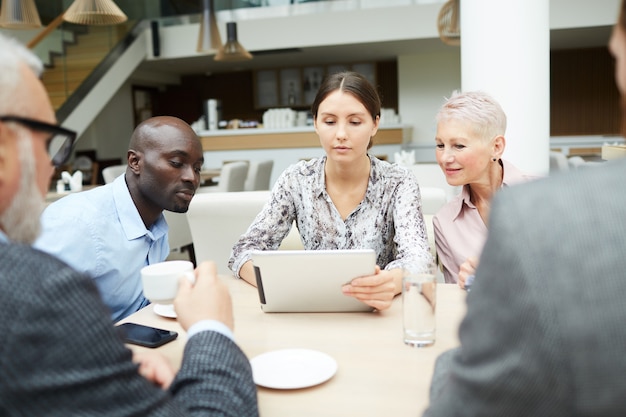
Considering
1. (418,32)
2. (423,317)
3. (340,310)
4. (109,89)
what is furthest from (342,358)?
(109,89)

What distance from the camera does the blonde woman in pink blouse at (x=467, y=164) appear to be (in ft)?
5.85

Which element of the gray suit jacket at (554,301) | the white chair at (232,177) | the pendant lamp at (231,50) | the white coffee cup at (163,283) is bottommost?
the white chair at (232,177)

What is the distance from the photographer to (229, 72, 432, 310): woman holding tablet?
184cm

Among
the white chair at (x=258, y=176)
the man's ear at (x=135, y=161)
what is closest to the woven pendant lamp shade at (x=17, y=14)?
the white chair at (x=258, y=176)

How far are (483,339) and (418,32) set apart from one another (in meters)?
7.89

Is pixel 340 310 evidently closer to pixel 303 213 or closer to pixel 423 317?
pixel 423 317

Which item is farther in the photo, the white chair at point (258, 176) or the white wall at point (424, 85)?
the white wall at point (424, 85)

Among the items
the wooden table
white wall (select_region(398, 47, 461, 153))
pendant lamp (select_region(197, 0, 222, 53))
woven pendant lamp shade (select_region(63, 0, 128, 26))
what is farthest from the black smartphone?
white wall (select_region(398, 47, 461, 153))

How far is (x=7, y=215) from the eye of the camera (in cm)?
70

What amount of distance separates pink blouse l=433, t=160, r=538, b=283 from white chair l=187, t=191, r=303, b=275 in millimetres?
944

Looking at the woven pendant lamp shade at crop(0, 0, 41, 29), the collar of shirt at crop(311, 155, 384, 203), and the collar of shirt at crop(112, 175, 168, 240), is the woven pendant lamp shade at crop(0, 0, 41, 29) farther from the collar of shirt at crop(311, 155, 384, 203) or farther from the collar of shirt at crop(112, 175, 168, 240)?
the collar of shirt at crop(311, 155, 384, 203)

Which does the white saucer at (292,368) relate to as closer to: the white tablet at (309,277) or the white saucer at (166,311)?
the white tablet at (309,277)

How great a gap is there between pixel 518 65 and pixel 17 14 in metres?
4.03

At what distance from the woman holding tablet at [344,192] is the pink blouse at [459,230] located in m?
0.14
